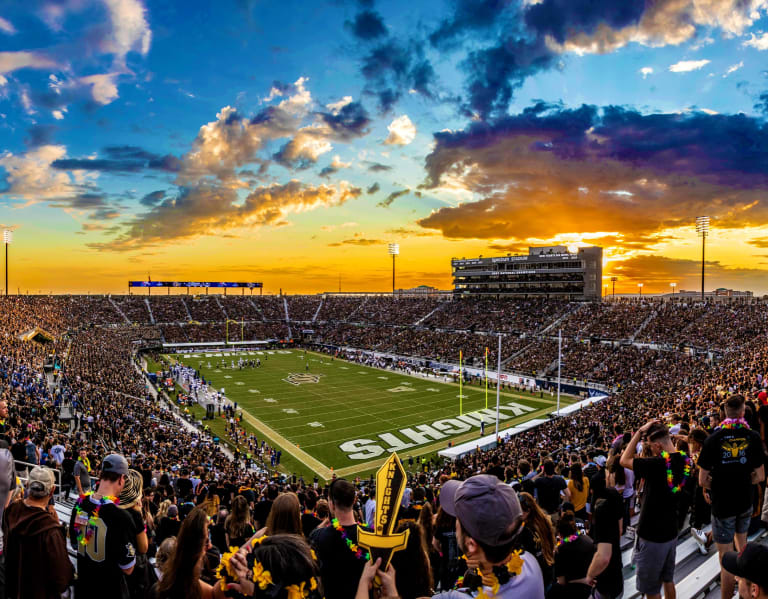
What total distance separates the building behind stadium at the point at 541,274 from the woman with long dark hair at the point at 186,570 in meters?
69.0

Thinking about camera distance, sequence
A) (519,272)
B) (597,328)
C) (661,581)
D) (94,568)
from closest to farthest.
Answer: (94,568) → (661,581) → (597,328) → (519,272)

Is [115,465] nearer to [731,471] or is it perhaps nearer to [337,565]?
[337,565]

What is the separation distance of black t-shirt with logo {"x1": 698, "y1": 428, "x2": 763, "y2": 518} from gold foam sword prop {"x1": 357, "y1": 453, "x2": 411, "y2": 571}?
145 inches

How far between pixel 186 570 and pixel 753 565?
3306 millimetres

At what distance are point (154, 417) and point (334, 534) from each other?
87.3 ft

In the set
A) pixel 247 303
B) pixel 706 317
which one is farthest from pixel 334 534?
pixel 247 303

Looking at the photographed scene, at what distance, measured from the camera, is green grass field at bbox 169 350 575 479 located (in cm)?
2561

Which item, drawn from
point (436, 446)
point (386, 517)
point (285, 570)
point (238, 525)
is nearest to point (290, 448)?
point (436, 446)

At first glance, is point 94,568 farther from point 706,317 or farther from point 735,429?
point 706,317

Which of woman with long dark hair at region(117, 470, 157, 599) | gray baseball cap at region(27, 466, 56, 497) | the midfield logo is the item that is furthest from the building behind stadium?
gray baseball cap at region(27, 466, 56, 497)

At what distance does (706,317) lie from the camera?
149 feet

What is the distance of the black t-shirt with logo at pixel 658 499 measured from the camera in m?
4.23

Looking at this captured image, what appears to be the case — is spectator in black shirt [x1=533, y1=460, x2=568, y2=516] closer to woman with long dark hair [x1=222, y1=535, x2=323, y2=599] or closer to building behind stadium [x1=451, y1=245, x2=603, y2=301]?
woman with long dark hair [x1=222, y1=535, x2=323, y2=599]

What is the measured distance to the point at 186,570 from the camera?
10.5 feet
